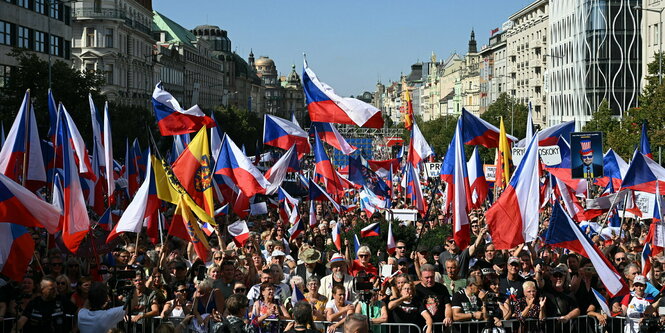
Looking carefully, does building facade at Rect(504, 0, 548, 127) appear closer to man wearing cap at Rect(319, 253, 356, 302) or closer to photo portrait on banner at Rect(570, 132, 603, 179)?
photo portrait on banner at Rect(570, 132, 603, 179)

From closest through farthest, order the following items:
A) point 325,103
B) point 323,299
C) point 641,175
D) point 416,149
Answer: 1. point 323,299
2. point 641,175
3. point 325,103
4. point 416,149

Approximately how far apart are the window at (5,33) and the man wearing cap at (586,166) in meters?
30.1

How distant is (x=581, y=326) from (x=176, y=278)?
4.80 meters

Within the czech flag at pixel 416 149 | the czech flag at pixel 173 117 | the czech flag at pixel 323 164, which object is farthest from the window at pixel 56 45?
the czech flag at pixel 173 117

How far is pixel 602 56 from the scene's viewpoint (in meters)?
76.7

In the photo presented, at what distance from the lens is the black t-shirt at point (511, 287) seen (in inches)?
466

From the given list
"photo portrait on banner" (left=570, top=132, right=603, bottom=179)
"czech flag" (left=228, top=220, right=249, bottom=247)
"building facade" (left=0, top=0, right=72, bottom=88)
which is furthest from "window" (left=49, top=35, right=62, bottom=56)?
"czech flag" (left=228, top=220, right=249, bottom=247)

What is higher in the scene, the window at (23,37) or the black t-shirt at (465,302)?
the window at (23,37)

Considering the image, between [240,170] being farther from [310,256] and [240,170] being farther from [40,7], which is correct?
A: [40,7]

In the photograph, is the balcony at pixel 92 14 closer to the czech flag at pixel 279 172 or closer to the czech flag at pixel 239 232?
the czech flag at pixel 279 172

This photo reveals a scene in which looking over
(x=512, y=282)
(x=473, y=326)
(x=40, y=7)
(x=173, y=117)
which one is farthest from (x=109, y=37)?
(x=473, y=326)

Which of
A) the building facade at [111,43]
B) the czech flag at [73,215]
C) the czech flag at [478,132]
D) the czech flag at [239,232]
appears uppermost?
the building facade at [111,43]

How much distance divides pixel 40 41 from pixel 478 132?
3348 cm

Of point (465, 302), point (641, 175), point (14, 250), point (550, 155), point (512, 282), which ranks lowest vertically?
point (465, 302)
